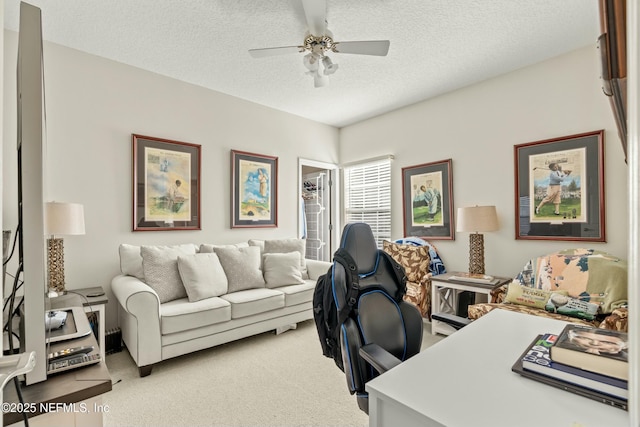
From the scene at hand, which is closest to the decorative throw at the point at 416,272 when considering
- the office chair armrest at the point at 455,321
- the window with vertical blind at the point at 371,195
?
the window with vertical blind at the point at 371,195

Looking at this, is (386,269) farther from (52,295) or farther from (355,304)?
(52,295)

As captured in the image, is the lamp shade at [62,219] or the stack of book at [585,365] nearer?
the stack of book at [585,365]

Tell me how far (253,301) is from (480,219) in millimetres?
2398

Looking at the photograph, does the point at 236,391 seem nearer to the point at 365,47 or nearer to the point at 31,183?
the point at 31,183

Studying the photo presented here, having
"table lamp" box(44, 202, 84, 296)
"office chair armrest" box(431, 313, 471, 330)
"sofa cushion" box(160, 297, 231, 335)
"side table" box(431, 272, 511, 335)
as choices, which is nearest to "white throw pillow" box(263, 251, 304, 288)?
"sofa cushion" box(160, 297, 231, 335)

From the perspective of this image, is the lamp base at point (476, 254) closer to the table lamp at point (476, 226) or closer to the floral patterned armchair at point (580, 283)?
the table lamp at point (476, 226)

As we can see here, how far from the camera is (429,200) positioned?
3.98m

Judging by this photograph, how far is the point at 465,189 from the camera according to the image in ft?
12.0

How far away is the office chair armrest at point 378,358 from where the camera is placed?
3.71 ft

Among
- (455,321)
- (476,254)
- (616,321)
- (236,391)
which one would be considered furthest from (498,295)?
(236,391)

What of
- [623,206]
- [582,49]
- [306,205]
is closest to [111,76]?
[306,205]

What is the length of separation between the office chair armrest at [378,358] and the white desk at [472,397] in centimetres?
10

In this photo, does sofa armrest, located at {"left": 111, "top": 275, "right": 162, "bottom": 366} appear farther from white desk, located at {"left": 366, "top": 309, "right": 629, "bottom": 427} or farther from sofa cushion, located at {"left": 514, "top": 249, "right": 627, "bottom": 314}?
sofa cushion, located at {"left": 514, "top": 249, "right": 627, "bottom": 314}

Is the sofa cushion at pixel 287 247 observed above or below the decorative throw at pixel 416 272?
above
